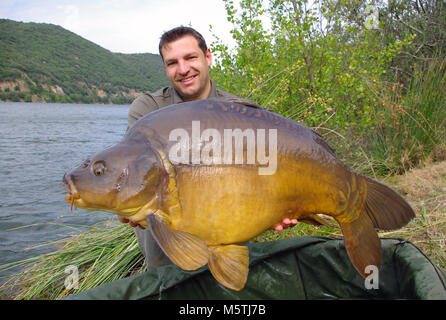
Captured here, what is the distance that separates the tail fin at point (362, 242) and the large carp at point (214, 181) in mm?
22

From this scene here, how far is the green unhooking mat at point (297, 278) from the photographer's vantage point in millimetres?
1455

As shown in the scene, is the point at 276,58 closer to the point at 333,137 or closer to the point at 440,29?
the point at 333,137

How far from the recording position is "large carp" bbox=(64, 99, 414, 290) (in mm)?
1056

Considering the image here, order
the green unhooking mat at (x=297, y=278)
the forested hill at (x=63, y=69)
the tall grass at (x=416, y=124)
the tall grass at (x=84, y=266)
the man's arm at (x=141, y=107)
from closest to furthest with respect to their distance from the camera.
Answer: the green unhooking mat at (x=297, y=278), the man's arm at (x=141, y=107), the tall grass at (x=84, y=266), the tall grass at (x=416, y=124), the forested hill at (x=63, y=69)

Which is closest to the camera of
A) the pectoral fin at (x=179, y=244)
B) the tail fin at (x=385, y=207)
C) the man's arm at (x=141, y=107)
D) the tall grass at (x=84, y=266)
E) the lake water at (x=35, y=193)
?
the pectoral fin at (x=179, y=244)

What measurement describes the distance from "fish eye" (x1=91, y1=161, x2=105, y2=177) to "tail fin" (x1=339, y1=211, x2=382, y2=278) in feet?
2.91

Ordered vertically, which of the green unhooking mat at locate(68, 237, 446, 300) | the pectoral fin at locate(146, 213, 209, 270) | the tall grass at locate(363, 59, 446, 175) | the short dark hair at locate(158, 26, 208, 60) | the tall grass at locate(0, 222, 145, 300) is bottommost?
the tall grass at locate(0, 222, 145, 300)

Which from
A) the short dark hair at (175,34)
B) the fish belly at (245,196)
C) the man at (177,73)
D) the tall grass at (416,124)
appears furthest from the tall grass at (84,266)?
the tall grass at (416,124)

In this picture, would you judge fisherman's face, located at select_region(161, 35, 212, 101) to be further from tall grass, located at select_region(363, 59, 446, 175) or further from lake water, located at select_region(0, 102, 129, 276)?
tall grass, located at select_region(363, 59, 446, 175)

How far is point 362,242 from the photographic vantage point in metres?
1.27

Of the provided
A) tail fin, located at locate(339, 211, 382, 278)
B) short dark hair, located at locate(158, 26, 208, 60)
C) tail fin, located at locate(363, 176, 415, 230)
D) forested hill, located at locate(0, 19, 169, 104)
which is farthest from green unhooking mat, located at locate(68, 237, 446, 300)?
forested hill, located at locate(0, 19, 169, 104)

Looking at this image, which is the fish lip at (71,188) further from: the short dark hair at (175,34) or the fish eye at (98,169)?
the short dark hair at (175,34)

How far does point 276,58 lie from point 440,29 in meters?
3.46
